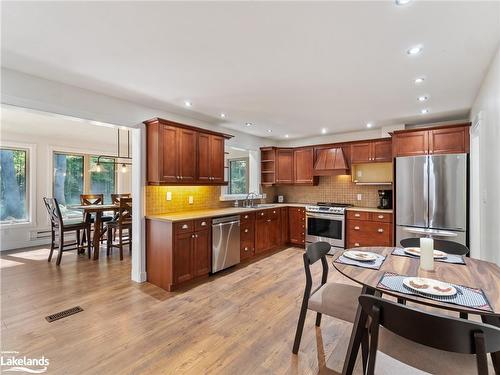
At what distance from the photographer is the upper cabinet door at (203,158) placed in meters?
4.12

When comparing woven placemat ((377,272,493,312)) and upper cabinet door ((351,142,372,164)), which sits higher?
upper cabinet door ((351,142,372,164))

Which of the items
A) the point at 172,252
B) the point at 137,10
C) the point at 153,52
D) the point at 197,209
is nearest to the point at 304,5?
the point at 137,10

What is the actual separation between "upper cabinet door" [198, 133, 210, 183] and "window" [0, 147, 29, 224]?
4.33 metres

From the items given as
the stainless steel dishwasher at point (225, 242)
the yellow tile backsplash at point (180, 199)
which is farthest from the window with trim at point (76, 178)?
the stainless steel dishwasher at point (225, 242)

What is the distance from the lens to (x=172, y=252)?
3.28 metres

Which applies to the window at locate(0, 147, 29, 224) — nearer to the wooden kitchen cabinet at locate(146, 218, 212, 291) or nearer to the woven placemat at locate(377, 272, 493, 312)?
the wooden kitchen cabinet at locate(146, 218, 212, 291)

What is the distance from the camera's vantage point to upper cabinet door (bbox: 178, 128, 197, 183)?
12.5ft

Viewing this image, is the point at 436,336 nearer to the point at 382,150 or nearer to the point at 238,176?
the point at 382,150

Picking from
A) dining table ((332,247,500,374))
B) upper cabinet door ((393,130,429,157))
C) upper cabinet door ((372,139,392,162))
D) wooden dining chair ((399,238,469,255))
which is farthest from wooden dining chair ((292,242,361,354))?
upper cabinet door ((372,139,392,162))

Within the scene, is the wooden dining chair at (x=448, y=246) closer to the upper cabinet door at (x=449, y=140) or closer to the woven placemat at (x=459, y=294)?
the woven placemat at (x=459, y=294)

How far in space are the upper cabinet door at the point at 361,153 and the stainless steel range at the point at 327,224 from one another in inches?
39.6

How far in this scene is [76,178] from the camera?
21.1ft

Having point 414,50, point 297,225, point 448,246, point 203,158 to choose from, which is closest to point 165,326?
point 203,158

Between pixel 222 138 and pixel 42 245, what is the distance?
15.7 feet
